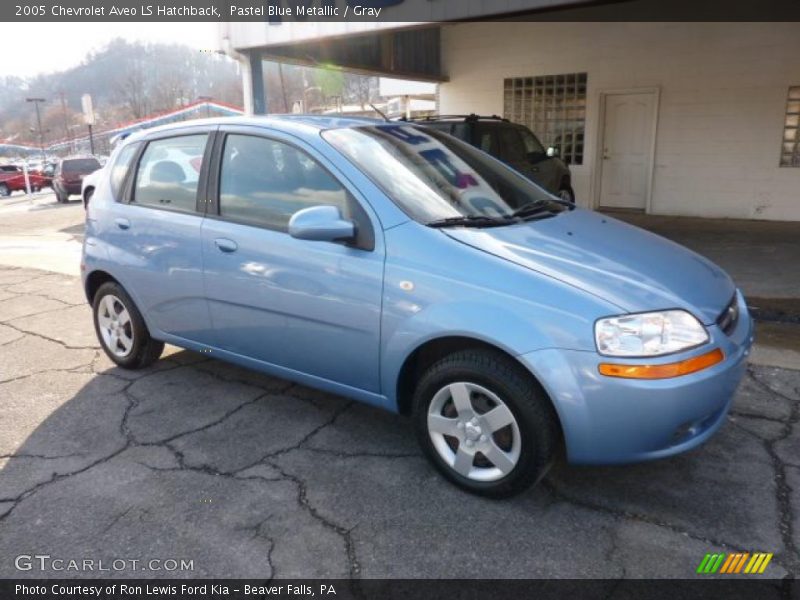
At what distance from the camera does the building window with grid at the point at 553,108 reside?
37.6 ft

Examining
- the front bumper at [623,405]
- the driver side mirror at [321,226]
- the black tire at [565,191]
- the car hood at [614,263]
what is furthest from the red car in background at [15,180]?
the front bumper at [623,405]

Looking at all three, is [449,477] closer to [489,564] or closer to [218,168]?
[489,564]

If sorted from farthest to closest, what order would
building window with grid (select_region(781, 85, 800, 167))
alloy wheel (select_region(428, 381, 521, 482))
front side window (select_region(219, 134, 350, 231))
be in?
building window with grid (select_region(781, 85, 800, 167)) < front side window (select_region(219, 134, 350, 231)) < alloy wheel (select_region(428, 381, 521, 482))

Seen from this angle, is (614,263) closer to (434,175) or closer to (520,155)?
(434,175)

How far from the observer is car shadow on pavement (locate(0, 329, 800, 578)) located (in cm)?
238

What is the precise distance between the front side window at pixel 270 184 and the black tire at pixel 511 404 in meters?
0.91

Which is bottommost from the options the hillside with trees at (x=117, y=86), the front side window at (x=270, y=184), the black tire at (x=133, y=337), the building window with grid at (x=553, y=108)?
the black tire at (x=133, y=337)

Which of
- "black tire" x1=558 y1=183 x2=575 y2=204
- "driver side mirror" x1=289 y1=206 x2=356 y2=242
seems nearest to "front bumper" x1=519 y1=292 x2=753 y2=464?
"driver side mirror" x1=289 y1=206 x2=356 y2=242

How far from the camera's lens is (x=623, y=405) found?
7.65 ft

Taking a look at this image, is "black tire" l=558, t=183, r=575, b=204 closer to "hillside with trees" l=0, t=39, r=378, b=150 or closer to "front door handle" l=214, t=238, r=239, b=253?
"front door handle" l=214, t=238, r=239, b=253

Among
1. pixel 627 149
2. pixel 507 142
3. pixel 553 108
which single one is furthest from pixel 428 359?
pixel 553 108

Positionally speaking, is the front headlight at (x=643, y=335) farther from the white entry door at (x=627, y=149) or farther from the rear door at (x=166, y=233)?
the white entry door at (x=627, y=149)

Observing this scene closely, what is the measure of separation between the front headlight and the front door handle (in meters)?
1.94

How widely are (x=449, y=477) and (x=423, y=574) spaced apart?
0.58 m
